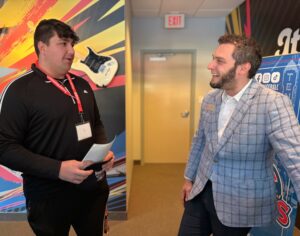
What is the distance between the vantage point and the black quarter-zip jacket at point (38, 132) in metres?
1.11

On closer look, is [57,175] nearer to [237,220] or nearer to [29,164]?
[29,164]

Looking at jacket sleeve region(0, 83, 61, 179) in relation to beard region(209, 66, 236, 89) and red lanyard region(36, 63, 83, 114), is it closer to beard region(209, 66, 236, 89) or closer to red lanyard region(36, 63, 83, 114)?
red lanyard region(36, 63, 83, 114)

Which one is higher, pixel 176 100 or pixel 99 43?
pixel 99 43

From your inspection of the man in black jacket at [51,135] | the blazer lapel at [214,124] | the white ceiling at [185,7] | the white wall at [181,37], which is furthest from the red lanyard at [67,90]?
the white wall at [181,37]

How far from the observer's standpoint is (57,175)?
1.12 m

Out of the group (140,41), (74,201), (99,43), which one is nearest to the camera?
(74,201)

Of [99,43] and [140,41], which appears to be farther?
[140,41]

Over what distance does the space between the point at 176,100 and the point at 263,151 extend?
3056 millimetres

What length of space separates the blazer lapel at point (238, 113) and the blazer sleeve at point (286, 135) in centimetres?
11

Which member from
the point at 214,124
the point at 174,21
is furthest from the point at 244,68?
the point at 174,21

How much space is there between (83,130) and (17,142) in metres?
0.32

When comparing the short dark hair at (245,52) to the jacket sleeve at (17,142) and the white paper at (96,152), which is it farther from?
the jacket sleeve at (17,142)

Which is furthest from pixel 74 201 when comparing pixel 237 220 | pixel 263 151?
pixel 263 151

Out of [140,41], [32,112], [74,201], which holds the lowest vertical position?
[74,201]
